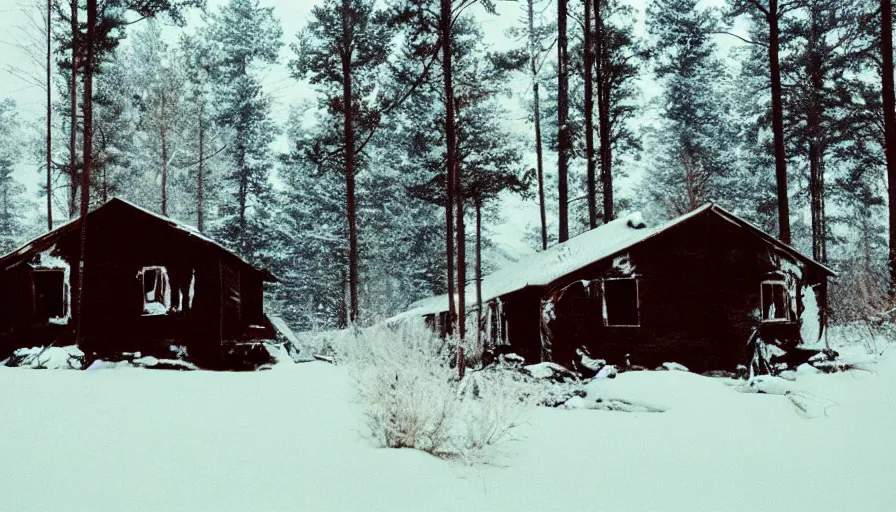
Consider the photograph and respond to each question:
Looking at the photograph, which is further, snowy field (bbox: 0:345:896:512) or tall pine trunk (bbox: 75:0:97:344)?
tall pine trunk (bbox: 75:0:97:344)

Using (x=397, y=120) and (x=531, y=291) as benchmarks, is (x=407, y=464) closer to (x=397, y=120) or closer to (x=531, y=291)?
(x=531, y=291)

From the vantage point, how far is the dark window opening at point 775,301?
1506 centimetres

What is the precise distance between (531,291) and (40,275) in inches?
548

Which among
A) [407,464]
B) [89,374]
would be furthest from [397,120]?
[407,464]

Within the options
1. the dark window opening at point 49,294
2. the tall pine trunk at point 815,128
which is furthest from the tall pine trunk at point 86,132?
the tall pine trunk at point 815,128

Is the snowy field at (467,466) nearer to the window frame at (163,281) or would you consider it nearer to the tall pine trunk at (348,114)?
the window frame at (163,281)

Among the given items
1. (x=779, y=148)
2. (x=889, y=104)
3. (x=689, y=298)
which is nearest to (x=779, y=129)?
(x=779, y=148)

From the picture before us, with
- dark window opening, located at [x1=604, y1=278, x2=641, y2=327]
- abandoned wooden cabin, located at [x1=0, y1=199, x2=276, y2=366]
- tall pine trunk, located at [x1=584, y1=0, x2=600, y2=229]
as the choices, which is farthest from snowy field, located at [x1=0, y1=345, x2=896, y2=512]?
tall pine trunk, located at [x1=584, y1=0, x2=600, y2=229]

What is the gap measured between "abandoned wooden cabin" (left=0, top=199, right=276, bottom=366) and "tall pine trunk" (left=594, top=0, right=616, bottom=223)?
44.6 feet

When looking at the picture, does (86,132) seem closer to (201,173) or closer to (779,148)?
(201,173)

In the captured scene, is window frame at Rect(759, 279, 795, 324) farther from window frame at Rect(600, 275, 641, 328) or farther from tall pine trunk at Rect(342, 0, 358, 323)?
tall pine trunk at Rect(342, 0, 358, 323)

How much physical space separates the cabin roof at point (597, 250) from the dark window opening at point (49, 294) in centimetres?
1233

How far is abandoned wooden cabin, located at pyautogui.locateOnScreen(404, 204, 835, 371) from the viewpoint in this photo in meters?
14.5

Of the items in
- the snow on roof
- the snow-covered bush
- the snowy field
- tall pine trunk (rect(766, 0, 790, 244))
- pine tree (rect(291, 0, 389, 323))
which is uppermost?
pine tree (rect(291, 0, 389, 323))
